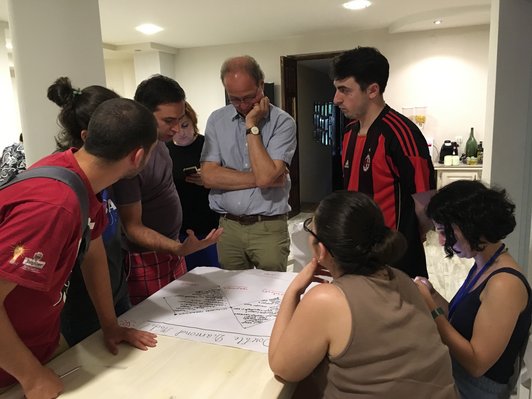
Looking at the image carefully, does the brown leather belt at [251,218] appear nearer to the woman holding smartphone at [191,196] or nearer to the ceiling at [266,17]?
the woman holding smartphone at [191,196]

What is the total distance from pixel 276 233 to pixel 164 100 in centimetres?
78

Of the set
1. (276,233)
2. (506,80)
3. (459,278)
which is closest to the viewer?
(276,233)

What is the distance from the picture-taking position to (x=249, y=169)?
6.82ft

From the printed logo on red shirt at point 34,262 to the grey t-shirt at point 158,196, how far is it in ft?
2.30

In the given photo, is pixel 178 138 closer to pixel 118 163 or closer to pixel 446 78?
pixel 118 163

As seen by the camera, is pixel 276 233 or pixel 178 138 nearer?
pixel 276 233

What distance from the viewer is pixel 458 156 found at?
16.9ft

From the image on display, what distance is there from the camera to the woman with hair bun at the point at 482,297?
1.13 m

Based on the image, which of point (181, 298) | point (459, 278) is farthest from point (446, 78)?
point (181, 298)

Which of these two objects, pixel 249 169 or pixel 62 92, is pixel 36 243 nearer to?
pixel 62 92

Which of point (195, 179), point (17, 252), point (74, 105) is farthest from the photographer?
point (195, 179)

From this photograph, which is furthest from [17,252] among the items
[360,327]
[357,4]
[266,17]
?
[266,17]

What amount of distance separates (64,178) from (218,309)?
2.10 ft

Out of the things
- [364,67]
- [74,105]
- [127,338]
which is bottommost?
[127,338]
